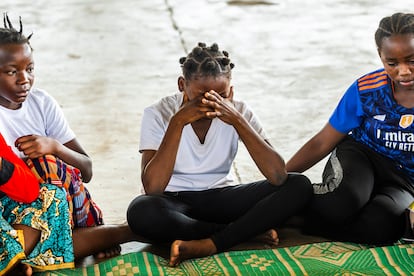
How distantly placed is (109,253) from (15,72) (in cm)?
75

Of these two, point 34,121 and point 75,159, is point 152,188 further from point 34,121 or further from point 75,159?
point 34,121

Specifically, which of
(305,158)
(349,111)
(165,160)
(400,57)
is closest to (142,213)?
(165,160)

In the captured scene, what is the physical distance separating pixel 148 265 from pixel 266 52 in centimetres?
317

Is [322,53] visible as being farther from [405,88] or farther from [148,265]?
[148,265]

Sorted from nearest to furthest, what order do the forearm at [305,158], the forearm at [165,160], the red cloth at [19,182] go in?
the red cloth at [19,182]
the forearm at [165,160]
the forearm at [305,158]

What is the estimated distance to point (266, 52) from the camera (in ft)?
19.1

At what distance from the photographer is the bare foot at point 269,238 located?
3066 mm

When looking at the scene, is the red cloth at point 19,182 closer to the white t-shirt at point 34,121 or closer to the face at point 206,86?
the white t-shirt at point 34,121

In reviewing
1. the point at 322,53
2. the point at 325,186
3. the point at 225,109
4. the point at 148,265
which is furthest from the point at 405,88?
the point at 322,53

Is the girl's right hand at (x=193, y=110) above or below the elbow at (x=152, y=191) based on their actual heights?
above

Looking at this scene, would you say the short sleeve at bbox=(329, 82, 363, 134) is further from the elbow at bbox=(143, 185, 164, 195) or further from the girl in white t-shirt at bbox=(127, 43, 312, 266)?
the elbow at bbox=(143, 185, 164, 195)

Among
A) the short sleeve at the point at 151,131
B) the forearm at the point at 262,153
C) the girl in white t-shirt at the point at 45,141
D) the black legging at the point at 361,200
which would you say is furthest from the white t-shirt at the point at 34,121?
the black legging at the point at 361,200

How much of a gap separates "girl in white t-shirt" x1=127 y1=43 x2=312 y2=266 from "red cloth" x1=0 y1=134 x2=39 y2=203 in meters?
0.39

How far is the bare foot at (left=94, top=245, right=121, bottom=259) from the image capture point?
303 centimetres
